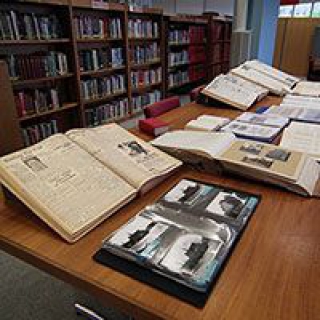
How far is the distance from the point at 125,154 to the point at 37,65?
2.46 meters

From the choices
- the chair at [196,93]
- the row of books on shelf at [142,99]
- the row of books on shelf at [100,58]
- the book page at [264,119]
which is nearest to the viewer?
the book page at [264,119]

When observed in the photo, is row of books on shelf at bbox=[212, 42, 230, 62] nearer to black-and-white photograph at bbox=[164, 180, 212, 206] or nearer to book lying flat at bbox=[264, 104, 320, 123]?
book lying flat at bbox=[264, 104, 320, 123]

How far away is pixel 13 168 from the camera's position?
66 cm

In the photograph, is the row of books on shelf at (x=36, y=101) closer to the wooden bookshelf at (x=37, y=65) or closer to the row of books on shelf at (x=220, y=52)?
the wooden bookshelf at (x=37, y=65)

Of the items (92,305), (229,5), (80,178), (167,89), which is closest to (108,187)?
(80,178)

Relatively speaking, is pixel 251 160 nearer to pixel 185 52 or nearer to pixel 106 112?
pixel 106 112

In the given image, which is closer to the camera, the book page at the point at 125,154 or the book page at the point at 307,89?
the book page at the point at 125,154

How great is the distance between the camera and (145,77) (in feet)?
14.7

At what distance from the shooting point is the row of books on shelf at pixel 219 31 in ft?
19.2

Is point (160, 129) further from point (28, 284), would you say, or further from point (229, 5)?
point (229, 5)

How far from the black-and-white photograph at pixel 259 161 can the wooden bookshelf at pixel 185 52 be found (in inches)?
170

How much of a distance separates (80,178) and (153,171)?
191mm

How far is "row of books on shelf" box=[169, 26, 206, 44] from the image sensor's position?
16.3 feet

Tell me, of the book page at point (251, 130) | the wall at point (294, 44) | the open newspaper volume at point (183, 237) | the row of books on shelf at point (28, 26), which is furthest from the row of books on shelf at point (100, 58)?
the wall at point (294, 44)
